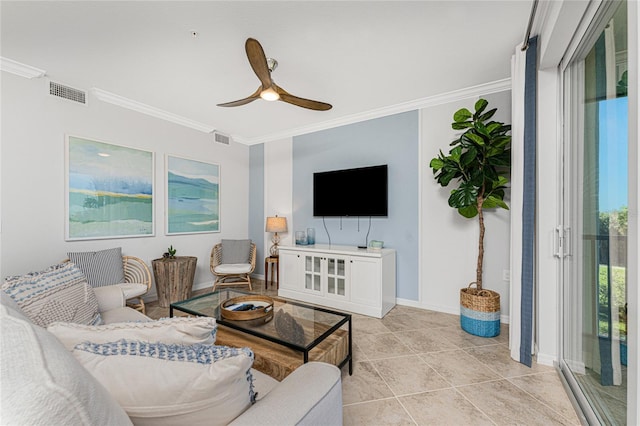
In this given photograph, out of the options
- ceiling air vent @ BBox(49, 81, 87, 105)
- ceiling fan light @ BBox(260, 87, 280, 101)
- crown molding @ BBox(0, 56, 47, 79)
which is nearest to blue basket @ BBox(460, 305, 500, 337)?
ceiling fan light @ BBox(260, 87, 280, 101)

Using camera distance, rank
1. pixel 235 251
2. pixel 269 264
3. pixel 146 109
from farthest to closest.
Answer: pixel 269 264 → pixel 235 251 → pixel 146 109

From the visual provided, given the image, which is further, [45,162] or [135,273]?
[135,273]

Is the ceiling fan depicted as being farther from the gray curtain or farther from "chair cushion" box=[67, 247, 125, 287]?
"chair cushion" box=[67, 247, 125, 287]

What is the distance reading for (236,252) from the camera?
4.15 m

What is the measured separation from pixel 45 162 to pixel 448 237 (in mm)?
4195

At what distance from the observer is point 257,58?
180 centimetres

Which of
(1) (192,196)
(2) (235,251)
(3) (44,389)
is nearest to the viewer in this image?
(3) (44,389)

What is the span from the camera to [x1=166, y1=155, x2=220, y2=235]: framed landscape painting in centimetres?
373

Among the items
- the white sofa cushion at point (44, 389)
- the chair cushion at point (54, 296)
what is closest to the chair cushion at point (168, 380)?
the white sofa cushion at point (44, 389)

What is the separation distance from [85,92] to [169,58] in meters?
1.33

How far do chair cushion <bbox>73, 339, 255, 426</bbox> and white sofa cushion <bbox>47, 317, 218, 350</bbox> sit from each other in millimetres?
121

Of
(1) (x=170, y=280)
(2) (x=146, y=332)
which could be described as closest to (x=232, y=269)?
(1) (x=170, y=280)

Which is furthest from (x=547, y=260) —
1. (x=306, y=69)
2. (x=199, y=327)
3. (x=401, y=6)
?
(x=306, y=69)

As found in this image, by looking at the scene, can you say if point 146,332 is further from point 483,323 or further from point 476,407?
point 483,323
